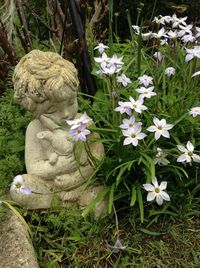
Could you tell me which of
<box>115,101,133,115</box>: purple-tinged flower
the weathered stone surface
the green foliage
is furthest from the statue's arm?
<box>115,101,133,115</box>: purple-tinged flower

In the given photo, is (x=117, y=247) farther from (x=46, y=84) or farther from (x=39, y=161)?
(x=46, y=84)

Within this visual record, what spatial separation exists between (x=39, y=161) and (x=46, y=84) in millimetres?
492

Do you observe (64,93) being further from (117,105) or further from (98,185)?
(98,185)

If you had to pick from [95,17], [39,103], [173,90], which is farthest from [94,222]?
[95,17]

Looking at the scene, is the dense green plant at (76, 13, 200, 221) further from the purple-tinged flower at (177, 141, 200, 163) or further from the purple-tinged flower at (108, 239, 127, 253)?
the purple-tinged flower at (108, 239, 127, 253)

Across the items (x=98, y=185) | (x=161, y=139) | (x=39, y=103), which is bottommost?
(x=98, y=185)

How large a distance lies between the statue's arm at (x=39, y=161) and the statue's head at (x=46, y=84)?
175 mm

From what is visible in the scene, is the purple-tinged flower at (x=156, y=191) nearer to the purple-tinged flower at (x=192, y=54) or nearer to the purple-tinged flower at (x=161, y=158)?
the purple-tinged flower at (x=161, y=158)

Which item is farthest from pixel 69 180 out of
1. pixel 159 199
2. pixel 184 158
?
pixel 184 158

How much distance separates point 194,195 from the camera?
2.78 m

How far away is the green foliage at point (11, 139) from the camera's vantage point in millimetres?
2762

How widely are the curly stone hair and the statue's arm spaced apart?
0.25 m

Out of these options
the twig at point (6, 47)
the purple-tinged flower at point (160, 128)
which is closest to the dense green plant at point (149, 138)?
the purple-tinged flower at point (160, 128)

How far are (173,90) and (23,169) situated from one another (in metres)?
1.00
